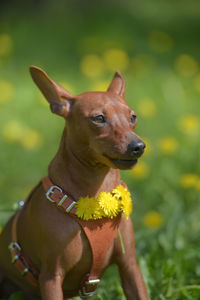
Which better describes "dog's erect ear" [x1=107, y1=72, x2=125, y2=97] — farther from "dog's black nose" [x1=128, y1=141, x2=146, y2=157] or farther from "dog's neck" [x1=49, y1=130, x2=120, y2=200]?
"dog's black nose" [x1=128, y1=141, x2=146, y2=157]

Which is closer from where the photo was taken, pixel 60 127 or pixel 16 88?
pixel 60 127

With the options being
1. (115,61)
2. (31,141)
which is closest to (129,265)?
(31,141)

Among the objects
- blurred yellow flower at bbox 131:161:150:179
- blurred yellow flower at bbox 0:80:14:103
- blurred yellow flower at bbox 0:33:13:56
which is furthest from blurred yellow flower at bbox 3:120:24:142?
blurred yellow flower at bbox 0:33:13:56

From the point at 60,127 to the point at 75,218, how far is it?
3065 mm

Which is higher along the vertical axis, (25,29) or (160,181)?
(25,29)

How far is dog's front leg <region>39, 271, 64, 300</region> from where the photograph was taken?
2.22 meters

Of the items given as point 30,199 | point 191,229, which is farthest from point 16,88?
point 30,199

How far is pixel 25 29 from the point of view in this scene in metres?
7.92

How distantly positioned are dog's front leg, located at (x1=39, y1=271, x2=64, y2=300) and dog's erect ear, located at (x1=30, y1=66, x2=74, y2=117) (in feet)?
2.16

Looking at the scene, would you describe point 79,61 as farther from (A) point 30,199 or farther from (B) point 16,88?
(A) point 30,199

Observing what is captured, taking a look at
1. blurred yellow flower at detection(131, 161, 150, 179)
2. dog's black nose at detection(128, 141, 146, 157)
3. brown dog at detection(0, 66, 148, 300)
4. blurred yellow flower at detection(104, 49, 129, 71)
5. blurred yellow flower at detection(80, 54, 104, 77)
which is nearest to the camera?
dog's black nose at detection(128, 141, 146, 157)

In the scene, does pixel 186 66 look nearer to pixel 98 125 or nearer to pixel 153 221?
pixel 153 221

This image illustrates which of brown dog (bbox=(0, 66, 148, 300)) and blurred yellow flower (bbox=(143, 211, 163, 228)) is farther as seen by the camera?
blurred yellow flower (bbox=(143, 211, 163, 228))

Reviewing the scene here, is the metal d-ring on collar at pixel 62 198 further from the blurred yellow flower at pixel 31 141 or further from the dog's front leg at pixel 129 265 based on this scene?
the blurred yellow flower at pixel 31 141
